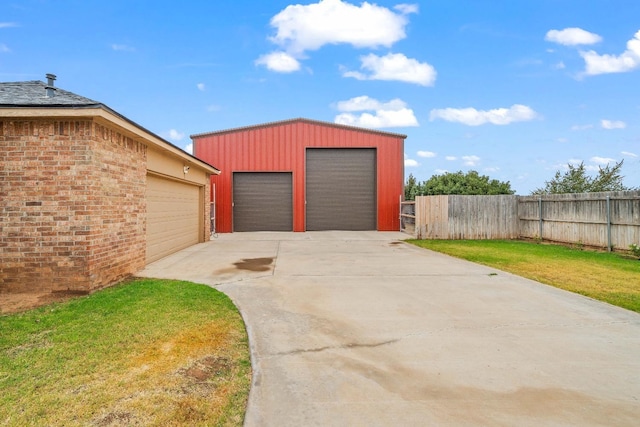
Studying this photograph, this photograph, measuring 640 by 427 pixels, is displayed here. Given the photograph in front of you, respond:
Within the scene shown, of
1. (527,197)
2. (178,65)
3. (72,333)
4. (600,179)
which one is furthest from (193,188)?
(600,179)

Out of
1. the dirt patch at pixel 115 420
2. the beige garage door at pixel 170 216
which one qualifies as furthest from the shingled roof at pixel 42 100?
the dirt patch at pixel 115 420

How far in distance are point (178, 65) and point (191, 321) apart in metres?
13.2

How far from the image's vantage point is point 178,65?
14.1 meters

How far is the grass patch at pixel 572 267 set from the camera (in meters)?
5.76

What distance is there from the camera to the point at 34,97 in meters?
5.91

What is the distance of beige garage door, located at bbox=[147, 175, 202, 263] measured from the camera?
340 inches

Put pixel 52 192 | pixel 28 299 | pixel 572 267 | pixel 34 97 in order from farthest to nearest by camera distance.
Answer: pixel 572 267
pixel 34 97
pixel 52 192
pixel 28 299

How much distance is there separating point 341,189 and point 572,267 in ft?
38.4

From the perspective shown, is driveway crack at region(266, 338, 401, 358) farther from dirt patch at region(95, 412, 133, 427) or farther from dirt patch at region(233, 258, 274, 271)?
dirt patch at region(233, 258, 274, 271)

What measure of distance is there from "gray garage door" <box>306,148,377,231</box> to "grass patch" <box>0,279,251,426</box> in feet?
44.7

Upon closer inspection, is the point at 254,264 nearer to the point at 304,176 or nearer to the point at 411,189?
the point at 304,176

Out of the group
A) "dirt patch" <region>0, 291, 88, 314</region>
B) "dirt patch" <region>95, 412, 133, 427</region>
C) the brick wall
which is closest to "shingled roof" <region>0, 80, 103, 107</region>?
the brick wall

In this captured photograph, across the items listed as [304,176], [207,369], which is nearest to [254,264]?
[207,369]

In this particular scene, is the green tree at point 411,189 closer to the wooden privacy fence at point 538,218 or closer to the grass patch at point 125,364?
the wooden privacy fence at point 538,218
